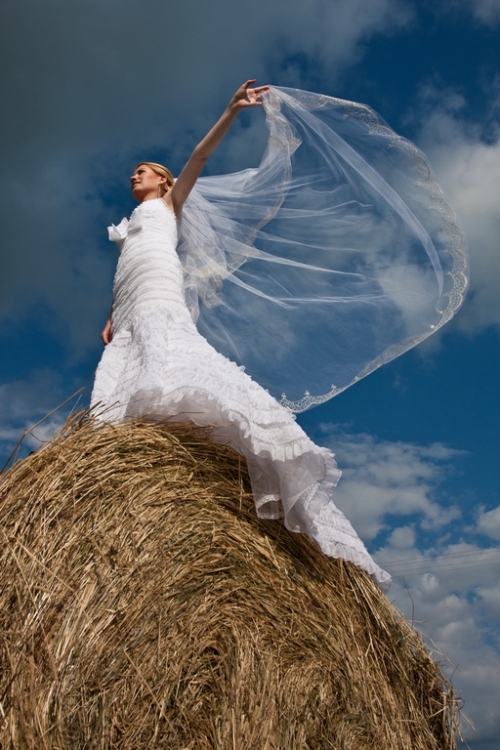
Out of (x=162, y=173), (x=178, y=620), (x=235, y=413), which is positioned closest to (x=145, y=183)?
(x=162, y=173)

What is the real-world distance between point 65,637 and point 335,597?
986 mm

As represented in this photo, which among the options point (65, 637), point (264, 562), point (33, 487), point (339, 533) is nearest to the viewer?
point (65, 637)

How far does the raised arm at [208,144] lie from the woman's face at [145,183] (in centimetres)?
13

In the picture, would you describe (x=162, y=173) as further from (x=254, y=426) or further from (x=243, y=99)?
(x=254, y=426)

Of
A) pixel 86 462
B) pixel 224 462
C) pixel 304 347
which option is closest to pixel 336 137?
pixel 304 347

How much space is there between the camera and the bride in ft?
9.93

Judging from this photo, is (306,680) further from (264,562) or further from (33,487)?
(33,487)

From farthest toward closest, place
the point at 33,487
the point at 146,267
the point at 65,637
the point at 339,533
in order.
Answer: the point at 146,267, the point at 339,533, the point at 33,487, the point at 65,637

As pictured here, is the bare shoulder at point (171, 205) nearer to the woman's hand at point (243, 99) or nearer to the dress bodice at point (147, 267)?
the dress bodice at point (147, 267)

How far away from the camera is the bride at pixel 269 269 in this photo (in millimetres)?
3025

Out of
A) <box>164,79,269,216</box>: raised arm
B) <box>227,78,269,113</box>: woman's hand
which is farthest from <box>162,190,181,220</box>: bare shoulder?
<box>227,78,269,113</box>: woman's hand

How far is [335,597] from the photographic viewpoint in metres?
2.61

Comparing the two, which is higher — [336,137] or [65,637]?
[336,137]

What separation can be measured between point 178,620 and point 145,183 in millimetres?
2357
